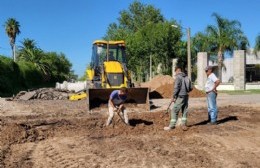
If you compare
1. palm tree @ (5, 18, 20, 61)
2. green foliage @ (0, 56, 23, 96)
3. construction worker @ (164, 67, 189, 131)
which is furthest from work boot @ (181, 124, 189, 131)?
palm tree @ (5, 18, 20, 61)

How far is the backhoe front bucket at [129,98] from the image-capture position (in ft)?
61.7

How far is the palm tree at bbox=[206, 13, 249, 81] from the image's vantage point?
54.9 m

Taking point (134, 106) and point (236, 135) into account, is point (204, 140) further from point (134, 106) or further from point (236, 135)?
point (134, 106)

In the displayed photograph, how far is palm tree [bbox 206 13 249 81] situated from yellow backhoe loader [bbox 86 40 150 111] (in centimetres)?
3319

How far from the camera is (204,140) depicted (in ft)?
36.2

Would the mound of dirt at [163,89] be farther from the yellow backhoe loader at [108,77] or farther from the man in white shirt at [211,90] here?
the man in white shirt at [211,90]

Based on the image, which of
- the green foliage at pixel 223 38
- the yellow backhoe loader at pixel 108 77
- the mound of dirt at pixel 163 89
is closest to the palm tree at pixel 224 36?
the green foliage at pixel 223 38

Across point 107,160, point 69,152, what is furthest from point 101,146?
point 107,160

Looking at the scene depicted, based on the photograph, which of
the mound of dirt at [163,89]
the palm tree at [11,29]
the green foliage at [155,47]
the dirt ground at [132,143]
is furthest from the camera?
the palm tree at [11,29]

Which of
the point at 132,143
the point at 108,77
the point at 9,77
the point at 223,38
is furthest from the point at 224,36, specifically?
the point at 132,143

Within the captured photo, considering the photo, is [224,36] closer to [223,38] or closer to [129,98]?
[223,38]

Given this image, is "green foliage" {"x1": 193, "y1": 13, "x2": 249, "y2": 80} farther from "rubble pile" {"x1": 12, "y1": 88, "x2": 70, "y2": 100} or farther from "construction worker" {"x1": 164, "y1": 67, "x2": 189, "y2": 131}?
"construction worker" {"x1": 164, "y1": 67, "x2": 189, "y2": 131}

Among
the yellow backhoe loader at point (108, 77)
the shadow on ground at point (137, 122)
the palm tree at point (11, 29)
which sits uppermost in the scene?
the palm tree at point (11, 29)

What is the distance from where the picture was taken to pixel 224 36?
54.9 metres
